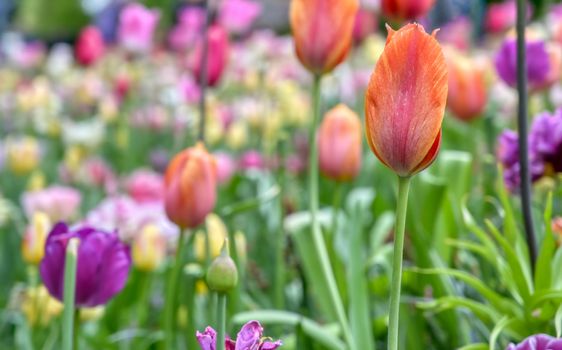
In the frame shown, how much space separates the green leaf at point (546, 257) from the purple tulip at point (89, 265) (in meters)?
0.38

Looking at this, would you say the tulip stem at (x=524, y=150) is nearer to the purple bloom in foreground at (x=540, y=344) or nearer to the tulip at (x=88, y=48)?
the purple bloom in foreground at (x=540, y=344)

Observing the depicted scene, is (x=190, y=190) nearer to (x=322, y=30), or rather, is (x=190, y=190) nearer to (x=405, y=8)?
(x=322, y=30)

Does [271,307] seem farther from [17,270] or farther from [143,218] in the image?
[17,270]

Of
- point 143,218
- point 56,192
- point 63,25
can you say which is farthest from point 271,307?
point 63,25

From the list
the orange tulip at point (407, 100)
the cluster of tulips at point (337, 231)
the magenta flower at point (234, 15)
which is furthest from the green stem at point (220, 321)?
the magenta flower at point (234, 15)

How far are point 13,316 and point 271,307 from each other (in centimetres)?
43

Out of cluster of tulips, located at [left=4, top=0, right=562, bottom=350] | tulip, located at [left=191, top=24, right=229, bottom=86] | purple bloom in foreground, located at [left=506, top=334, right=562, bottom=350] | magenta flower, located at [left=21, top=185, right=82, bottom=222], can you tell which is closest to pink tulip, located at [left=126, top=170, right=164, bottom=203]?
cluster of tulips, located at [left=4, top=0, right=562, bottom=350]

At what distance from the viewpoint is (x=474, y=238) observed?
54.1 inches

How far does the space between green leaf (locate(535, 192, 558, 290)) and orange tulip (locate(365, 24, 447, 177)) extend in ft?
1.08

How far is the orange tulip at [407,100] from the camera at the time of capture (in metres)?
0.53

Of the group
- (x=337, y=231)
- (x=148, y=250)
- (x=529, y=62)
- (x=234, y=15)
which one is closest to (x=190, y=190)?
(x=148, y=250)

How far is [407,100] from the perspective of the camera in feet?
1.82

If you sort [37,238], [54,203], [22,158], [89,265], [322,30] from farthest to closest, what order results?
[22,158], [54,203], [37,238], [322,30], [89,265]

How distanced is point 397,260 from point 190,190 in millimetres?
458
